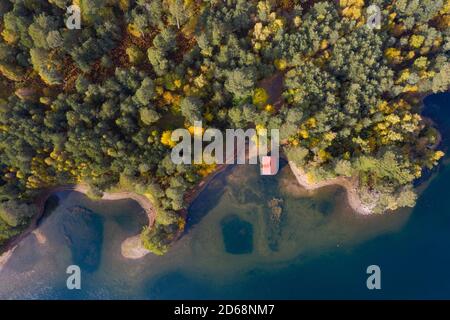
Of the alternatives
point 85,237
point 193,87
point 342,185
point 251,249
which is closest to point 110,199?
point 85,237

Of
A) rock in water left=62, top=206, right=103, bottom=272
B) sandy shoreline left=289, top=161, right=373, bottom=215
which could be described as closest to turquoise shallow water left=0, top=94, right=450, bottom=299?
rock in water left=62, top=206, right=103, bottom=272

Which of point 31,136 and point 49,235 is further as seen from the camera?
point 49,235

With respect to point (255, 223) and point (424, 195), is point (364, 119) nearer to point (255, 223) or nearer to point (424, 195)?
point (424, 195)

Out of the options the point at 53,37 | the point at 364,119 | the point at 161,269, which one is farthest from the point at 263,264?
the point at 53,37

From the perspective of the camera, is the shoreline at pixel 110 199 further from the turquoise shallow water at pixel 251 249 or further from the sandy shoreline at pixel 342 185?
the sandy shoreline at pixel 342 185

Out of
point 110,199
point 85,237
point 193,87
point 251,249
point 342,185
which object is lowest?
point 251,249

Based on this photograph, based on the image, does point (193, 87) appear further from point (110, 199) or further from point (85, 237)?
point (85, 237)

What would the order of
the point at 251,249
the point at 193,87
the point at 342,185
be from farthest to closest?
the point at 342,185
the point at 251,249
the point at 193,87
